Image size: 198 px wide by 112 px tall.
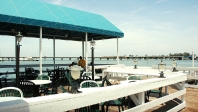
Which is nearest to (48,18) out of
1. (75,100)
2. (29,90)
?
(29,90)

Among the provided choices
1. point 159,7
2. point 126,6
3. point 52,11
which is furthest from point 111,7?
point 52,11

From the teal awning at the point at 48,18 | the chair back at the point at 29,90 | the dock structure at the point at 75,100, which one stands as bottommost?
the chair back at the point at 29,90

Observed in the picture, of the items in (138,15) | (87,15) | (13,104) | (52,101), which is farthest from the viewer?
(138,15)

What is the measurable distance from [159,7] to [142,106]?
11.2m

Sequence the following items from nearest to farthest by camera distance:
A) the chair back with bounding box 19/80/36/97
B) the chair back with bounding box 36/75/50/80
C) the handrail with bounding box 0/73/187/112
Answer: the handrail with bounding box 0/73/187/112
the chair back with bounding box 19/80/36/97
the chair back with bounding box 36/75/50/80

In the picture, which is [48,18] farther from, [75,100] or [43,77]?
[75,100]

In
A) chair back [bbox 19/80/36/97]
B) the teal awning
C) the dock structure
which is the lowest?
chair back [bbox 19/80/36/97]

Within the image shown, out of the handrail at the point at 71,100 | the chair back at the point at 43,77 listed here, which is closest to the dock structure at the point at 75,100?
the handrail at the point at 71,100

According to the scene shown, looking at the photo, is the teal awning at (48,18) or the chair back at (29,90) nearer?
the chair back at (29,90)

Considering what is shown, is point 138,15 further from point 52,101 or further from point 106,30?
point 52,101

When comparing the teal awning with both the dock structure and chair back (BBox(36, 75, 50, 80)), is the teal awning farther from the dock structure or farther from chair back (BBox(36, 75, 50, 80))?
the dock structure

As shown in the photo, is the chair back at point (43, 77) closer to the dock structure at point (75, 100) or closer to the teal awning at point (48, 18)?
the teal awning at point (48, 18)

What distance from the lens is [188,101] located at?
6.23 metres

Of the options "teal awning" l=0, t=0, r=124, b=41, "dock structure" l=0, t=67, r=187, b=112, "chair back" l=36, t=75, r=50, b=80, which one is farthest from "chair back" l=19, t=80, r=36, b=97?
"teal awning" l=0, t=0, r=124, b=41
